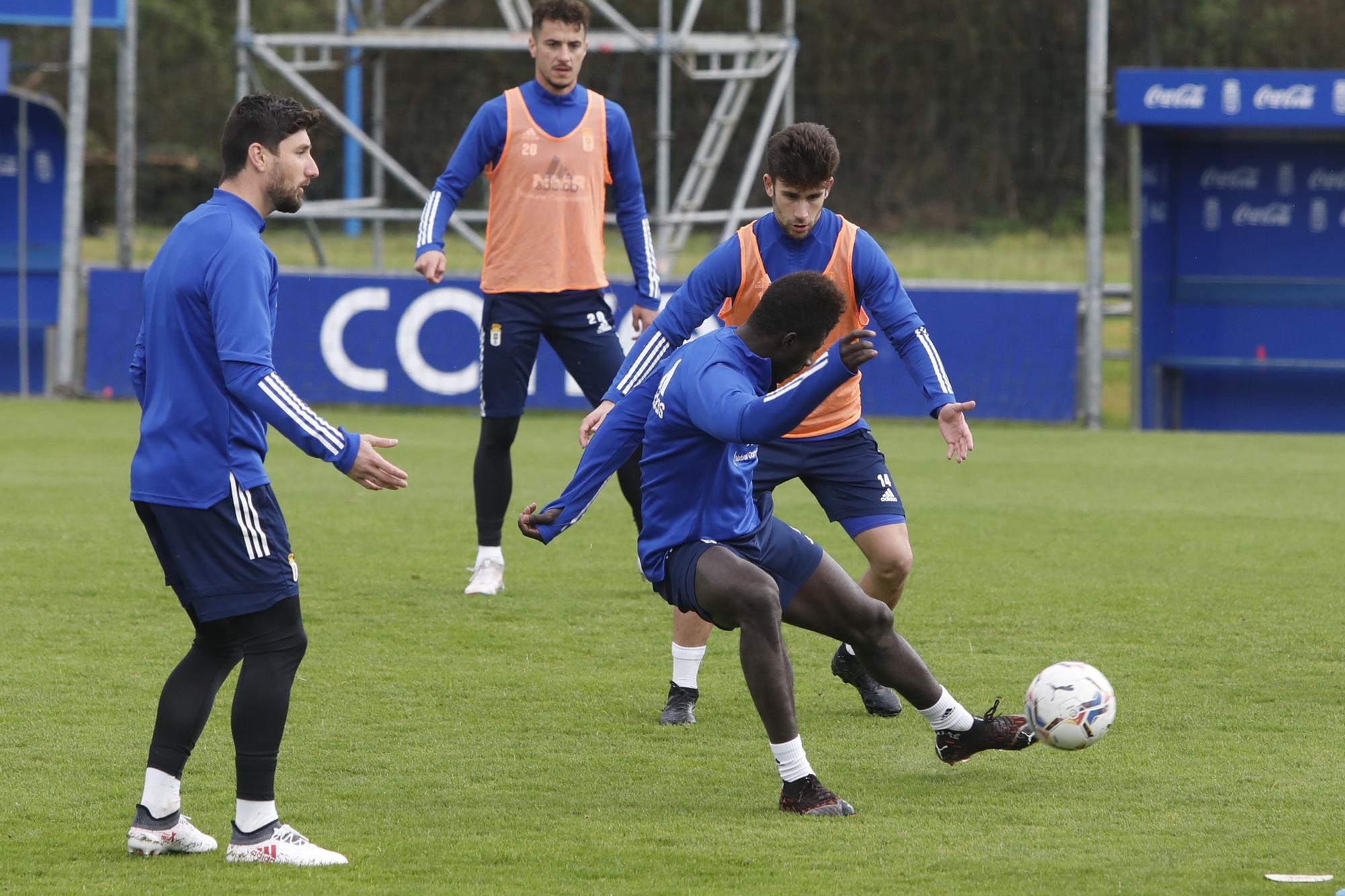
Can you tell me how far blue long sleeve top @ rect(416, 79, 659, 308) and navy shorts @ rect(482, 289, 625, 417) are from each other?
9.8 inches

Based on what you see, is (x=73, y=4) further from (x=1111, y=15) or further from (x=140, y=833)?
(x=140, y=833)

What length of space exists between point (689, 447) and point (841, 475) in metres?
1.20

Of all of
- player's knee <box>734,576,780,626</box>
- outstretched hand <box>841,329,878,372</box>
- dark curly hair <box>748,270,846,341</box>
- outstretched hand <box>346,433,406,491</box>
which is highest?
dark curly hair <box>748,270,846,341</box>

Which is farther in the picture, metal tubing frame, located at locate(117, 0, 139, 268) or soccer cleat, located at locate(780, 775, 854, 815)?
metal tubing frame, located at locate(117, 0, 139, 268)

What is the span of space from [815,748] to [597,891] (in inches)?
57.8

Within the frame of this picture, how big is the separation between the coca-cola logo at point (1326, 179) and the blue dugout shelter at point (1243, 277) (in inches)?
0.5

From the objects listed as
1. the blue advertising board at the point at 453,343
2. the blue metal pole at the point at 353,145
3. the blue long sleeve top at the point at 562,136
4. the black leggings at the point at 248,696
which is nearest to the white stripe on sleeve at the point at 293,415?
the black leggings at the point at 248,696

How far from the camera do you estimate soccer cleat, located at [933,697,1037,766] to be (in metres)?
5.07

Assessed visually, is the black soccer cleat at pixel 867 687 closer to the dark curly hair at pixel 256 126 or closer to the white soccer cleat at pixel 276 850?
the white soccer cleat at pixel 276 850

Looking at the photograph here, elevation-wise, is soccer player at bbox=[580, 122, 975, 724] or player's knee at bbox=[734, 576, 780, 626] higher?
soccer player at bbox=[580, 122, 975, 724]

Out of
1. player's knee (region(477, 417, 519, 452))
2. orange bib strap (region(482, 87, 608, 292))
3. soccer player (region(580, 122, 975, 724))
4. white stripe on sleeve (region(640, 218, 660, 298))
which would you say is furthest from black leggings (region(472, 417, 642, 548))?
soccer player (region(580, 122, 975, 724))

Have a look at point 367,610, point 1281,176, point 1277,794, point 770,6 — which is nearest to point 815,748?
point 1277,794

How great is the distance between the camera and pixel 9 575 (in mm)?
7949

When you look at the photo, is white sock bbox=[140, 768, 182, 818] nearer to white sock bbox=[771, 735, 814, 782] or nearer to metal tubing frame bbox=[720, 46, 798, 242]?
white sock bbox=[771, 735, 814, 782]
